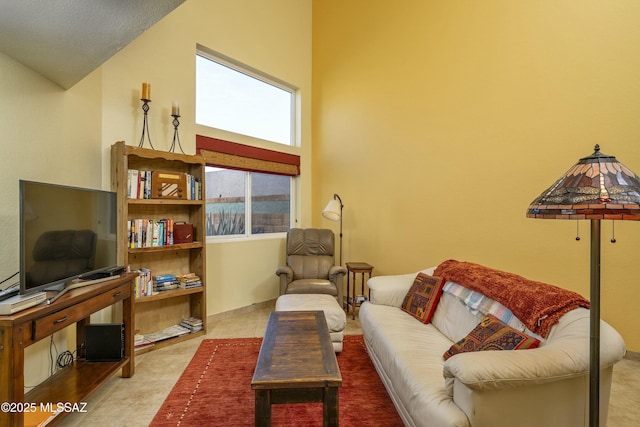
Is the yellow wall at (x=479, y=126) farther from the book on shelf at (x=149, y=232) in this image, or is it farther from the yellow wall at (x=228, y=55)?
the book on shelf at (x=149, y=232)

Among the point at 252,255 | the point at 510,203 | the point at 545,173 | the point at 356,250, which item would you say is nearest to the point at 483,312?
the point at 510,203

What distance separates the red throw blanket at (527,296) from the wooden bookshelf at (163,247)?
253 cm

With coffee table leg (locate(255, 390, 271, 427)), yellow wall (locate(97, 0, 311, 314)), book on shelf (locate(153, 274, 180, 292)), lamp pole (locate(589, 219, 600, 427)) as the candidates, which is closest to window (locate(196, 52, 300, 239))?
yellow wall (locate(97, 0, 311, 314))

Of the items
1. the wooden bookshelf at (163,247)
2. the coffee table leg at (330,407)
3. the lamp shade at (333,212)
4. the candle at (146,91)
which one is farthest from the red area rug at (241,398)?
the candle at (146,91)

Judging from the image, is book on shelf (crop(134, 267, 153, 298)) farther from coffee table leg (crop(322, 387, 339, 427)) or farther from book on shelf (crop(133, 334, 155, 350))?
coffee table leg (crop(322, 387, 339, 427))

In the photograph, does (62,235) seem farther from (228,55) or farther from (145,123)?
(228,55)

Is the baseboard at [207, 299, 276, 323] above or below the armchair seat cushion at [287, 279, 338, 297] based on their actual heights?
below

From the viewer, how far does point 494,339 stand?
1.54 meters

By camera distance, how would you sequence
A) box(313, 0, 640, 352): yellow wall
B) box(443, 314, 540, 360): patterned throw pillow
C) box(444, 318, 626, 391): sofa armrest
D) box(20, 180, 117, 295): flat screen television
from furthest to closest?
box(313, 0, 640, 352): yellow wall
box(20, 180, 117, 295): flat screen television
box(443, 314, 540, 360): patterned throw pillow
box(444, 318, 626, 391): sofa armrest

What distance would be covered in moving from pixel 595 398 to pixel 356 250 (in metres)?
3.00

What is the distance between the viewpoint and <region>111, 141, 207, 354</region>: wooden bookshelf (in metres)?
2.56

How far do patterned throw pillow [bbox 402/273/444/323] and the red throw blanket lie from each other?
0.20m

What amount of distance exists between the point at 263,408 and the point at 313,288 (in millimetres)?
1920

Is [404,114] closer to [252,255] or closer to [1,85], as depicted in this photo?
[252,255]
